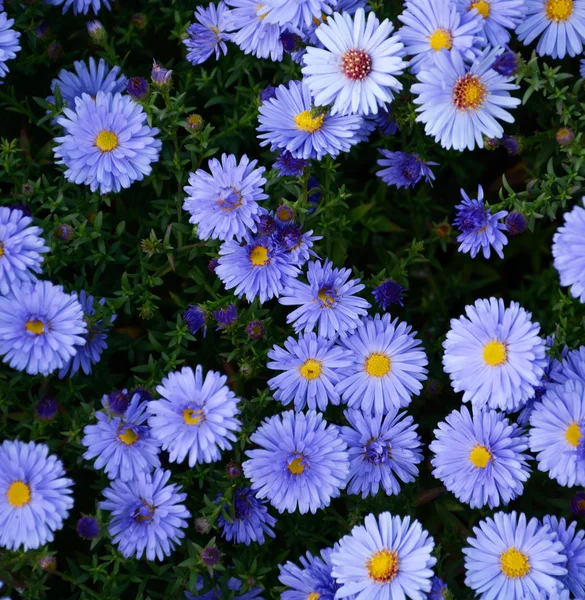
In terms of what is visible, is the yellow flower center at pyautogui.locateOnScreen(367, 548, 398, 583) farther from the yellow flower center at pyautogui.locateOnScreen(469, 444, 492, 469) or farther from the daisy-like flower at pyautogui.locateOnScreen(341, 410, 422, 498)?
the yellow flower center at pyautogui.locateOnScreen(469, 444, 492, 469)

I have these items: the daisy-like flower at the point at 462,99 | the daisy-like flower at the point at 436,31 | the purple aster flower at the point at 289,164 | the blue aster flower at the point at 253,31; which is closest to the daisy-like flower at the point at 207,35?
the blue aster flower at the point at 253,31

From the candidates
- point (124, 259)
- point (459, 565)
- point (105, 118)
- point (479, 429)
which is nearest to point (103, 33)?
point (105, 118)

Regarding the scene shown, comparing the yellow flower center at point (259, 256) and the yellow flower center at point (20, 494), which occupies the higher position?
the yellow flower center at point (259, 256)

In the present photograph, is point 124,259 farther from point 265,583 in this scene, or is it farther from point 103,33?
point 265,583

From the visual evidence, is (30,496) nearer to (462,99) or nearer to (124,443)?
(124,443)

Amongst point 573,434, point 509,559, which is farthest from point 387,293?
point 509,559

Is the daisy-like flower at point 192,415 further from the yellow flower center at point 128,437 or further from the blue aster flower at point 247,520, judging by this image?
the blue aster flower at point 247,520

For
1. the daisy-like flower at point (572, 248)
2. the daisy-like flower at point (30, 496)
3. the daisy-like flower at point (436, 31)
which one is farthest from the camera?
the daisy-like flower at point (436, 31)
